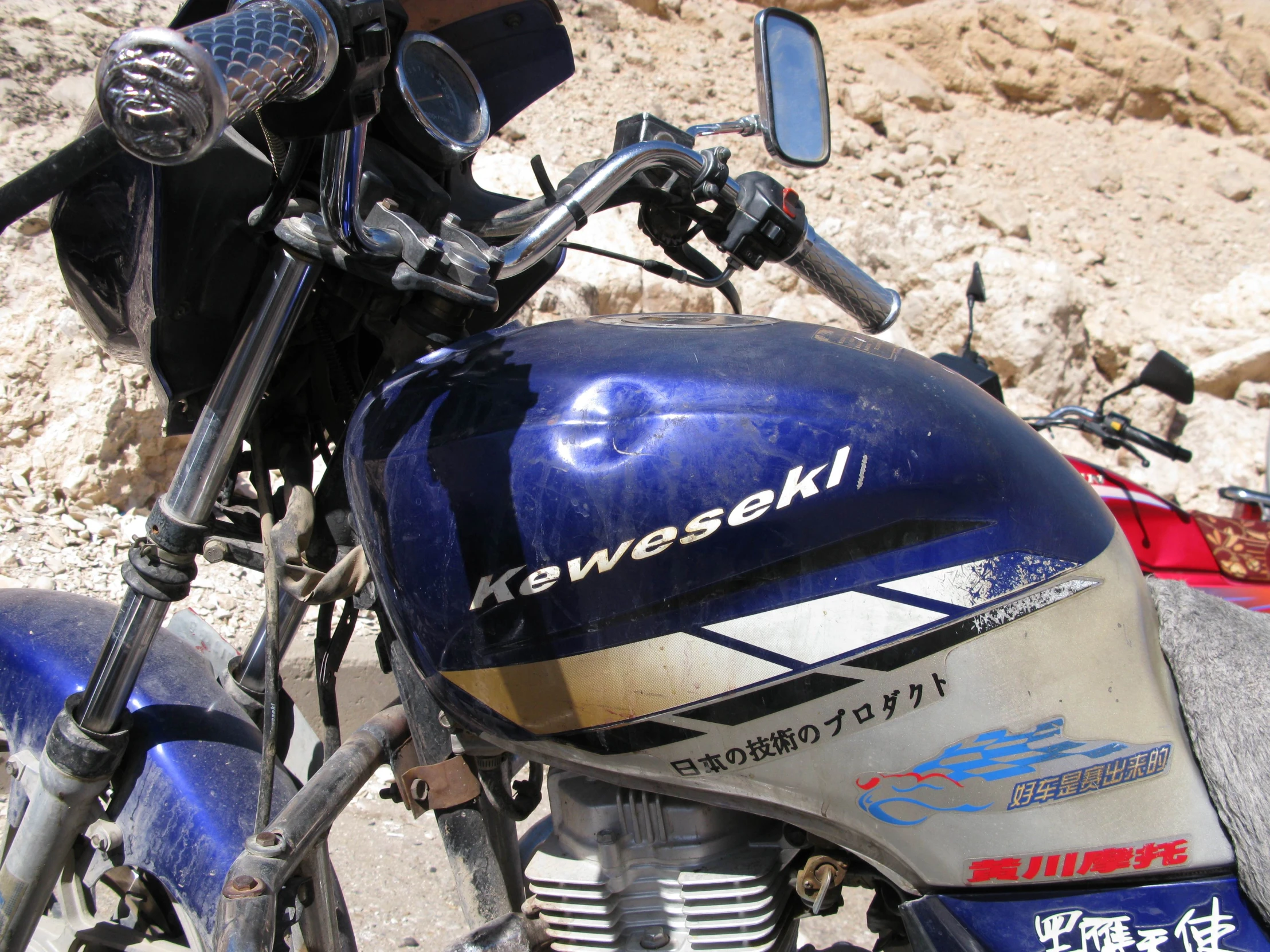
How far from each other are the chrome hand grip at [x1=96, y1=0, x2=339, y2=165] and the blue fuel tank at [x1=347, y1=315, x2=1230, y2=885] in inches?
16.0

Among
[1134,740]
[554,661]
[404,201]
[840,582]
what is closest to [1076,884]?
[1134,740]

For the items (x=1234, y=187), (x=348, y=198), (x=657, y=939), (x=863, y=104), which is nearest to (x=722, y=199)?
(x=348, y=198)

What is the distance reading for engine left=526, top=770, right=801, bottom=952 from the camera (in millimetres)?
1126

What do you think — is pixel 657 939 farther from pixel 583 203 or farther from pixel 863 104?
pixel 863 104

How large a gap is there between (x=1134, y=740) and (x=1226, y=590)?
1.90 m

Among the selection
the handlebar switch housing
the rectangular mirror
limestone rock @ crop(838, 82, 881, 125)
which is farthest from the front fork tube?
limestone rock @ crop(838, 82, 881, 125)

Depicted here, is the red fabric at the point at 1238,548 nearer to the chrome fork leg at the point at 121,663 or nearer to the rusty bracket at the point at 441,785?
the rusty bracket at the point at 441,785

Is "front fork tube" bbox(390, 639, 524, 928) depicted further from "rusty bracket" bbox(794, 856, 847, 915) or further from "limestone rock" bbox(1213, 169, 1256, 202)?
"limestone rock" bbox(1213, 169, 1256, 202)

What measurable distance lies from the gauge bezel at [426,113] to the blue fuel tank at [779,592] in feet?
0.92

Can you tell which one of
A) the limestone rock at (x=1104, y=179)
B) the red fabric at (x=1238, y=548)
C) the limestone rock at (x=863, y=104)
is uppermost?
the red fabric at (x=1238, y=548)

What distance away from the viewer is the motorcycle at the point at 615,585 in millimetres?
978

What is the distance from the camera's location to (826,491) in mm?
968

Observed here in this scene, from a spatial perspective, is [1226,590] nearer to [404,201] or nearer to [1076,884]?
[1076,884]

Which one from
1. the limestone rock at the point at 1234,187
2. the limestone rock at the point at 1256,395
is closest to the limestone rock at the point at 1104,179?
the limestone rock at the point at 1234,187
